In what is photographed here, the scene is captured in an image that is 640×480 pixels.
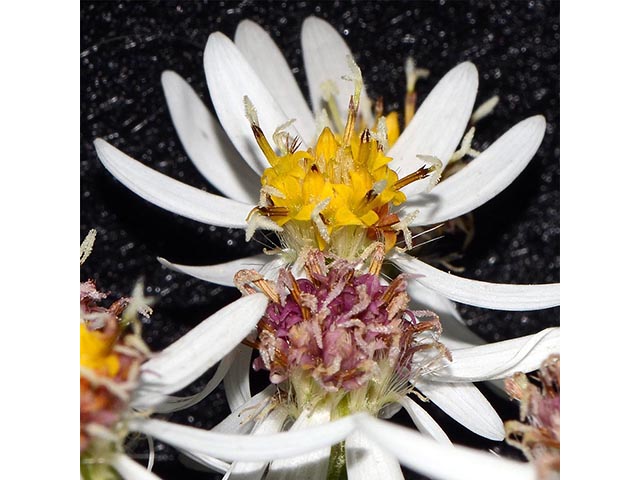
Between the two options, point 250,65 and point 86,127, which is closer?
point 250,65

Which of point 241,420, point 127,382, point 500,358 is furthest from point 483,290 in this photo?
point 127,382

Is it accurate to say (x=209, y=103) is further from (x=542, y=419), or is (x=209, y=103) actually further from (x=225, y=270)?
(x=542, y=419)

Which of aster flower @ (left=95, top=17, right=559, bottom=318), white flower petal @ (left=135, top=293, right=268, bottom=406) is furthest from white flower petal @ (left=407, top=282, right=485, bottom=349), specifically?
white flower petal @ (left=135, top=293, right=268, bottom=406)

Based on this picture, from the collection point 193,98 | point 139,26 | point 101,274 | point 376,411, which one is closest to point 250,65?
point 193,98

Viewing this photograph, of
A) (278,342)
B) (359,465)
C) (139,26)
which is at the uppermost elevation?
(139,26)

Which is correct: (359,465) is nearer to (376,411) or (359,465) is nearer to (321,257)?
(376,411)

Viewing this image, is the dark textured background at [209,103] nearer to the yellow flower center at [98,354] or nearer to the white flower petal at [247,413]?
the white flower petal at [247,413]
